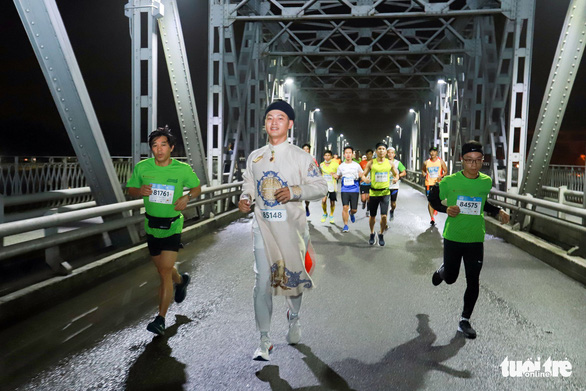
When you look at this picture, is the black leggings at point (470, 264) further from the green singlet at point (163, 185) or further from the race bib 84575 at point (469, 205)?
the green singlet at point (163, 185)

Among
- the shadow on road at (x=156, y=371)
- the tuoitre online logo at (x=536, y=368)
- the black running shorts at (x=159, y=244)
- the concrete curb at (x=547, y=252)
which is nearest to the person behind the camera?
the shadow on road at (x=156, y=371)

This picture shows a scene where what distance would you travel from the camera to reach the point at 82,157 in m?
6.93

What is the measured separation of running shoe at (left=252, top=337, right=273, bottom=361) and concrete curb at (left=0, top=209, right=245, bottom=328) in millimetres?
2352

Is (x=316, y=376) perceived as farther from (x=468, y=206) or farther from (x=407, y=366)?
(x=468, y=206)

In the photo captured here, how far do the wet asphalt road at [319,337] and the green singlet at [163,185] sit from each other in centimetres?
90

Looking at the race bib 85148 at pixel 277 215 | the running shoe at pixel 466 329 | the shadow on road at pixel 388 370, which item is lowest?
the running shoe at pixel 466 329

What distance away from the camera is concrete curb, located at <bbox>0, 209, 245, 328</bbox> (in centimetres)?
479

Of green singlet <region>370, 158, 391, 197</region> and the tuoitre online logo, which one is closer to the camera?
the tuoitre online logo

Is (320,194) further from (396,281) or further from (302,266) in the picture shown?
(396,281)

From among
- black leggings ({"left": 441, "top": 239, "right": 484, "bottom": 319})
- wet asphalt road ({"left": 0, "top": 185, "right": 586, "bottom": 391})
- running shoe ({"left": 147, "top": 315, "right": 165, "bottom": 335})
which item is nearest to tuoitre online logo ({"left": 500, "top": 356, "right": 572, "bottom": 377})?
wet asphalt road ({"left": 0, "top": 185, "right": 586, "bottom": 391})

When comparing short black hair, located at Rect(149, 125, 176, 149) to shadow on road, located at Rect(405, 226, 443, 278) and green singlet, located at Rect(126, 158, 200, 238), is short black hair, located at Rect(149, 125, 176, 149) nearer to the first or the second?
green singlet, located at Rect(126, 158, 200, 238)

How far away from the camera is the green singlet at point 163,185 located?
4.62m

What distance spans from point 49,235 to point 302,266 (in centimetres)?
315

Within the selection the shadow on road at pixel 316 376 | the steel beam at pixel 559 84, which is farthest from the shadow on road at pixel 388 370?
the steel beam at pixel 559 84
